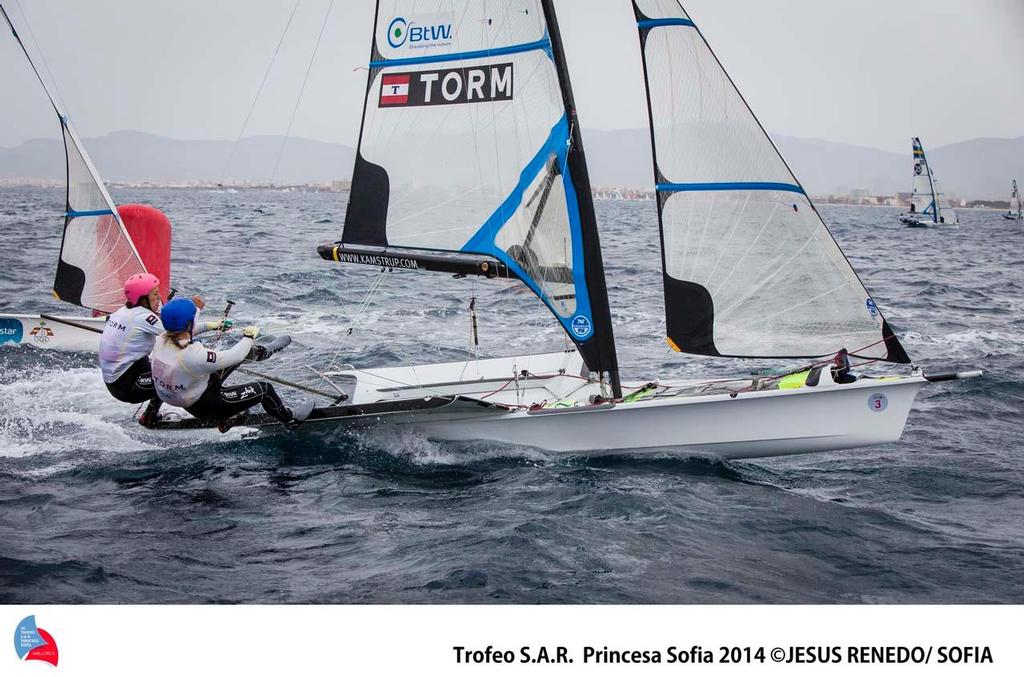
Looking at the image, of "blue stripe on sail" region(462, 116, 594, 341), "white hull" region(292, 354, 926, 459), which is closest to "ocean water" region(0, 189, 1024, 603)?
"white hull" region(292, 354, 926, 459)

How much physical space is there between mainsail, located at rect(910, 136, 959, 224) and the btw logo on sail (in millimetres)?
35276

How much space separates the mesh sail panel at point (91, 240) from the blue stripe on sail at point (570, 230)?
4684 millimetres

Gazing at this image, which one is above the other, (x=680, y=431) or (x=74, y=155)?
(x=74, y=155)

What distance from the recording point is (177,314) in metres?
6.43

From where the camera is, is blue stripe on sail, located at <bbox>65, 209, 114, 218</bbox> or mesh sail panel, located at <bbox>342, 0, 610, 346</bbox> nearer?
mesh sail panel, located at <bbox>342, 0, 610, 346</bbox>

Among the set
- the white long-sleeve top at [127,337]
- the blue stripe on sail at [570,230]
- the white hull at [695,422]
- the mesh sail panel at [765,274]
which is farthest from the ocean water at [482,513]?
the mesh sail panel at [765,274]

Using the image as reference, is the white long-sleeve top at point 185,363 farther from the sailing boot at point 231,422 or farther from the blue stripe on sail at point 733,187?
the blue stripe on sail at point 733,187

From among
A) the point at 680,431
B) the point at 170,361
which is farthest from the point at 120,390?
the point at 680,431

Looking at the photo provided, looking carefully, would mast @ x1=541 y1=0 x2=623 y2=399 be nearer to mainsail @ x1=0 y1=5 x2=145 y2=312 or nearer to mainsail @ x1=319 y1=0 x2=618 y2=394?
mainsail @ x1=319 y1=0 x2=618 y2=394

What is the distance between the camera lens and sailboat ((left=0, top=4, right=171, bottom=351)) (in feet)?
33.6

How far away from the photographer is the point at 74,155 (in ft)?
33.5

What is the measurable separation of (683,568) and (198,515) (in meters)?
3.14
